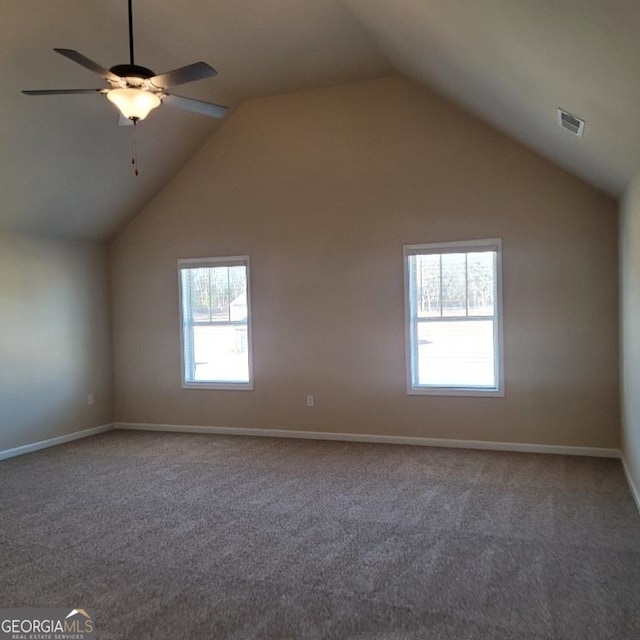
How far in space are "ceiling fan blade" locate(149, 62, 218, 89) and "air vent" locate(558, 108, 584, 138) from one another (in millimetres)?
2256

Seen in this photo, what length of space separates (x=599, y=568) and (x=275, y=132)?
5237 mm

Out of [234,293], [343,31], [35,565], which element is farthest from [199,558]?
[343,31]

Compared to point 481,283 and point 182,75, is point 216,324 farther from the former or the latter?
point 182,75

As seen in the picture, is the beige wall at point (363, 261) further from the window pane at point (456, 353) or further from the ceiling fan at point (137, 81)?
the ceiling fan at point (137, 81)

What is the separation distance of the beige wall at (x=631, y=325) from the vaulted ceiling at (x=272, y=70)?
29cm

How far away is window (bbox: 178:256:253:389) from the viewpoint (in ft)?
21.7

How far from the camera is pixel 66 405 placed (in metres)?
6.53

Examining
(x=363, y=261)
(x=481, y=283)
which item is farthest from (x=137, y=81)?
(x=481, y=283)

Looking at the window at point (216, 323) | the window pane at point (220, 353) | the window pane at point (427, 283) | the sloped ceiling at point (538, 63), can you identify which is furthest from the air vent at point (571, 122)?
the window pane at point (220, 353)

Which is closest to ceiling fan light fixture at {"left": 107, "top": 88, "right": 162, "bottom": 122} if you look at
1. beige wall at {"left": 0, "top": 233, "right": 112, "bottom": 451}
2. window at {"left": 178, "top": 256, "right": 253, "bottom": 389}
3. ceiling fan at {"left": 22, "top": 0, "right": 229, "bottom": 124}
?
ceiling fan at {"left": 22, "top": 0, "right": 229, "bottom": 124}

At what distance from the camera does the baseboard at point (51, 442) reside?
5.79 meters

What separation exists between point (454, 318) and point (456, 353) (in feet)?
1.21

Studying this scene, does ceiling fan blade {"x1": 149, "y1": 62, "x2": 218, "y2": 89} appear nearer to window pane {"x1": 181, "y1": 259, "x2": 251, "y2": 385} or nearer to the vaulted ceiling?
the vaulted ceiling

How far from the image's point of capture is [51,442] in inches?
247
